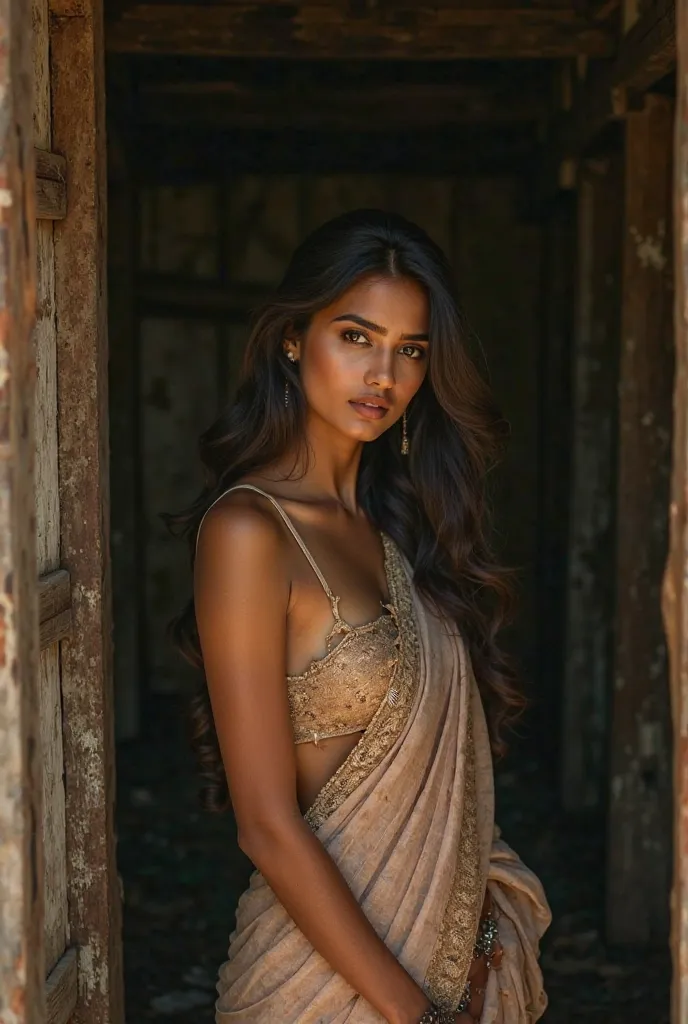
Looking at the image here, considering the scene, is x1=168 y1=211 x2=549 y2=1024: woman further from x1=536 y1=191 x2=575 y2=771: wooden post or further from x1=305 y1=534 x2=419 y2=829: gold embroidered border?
x1=536 y1=191 x2=575 y2=771: wooden post

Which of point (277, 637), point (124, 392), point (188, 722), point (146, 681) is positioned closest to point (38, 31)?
point (277, 637)

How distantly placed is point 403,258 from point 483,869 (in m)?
1.16

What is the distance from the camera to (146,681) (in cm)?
753

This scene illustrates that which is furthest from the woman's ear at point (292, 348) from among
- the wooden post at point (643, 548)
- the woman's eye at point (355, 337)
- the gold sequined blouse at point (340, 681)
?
the wooden post at point (643, 548)

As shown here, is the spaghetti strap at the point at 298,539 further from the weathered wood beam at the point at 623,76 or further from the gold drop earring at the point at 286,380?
the weathered wood beam at the point at 623,76

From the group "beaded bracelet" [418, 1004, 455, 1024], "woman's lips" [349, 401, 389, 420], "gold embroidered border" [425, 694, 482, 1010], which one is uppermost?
"woman's lips" [349, 401, 389, 420]

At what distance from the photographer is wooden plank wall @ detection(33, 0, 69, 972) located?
7.22ft

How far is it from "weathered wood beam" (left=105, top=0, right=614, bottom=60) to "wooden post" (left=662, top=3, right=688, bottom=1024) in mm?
2969

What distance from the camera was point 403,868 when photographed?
7.77ft

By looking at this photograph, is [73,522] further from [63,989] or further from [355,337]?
[63,989]

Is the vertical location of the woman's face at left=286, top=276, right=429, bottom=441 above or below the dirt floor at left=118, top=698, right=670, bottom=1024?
above

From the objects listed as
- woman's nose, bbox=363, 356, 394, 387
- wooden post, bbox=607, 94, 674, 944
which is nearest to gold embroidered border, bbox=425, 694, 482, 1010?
woman's nose, bbox=363, 356, 394, 387

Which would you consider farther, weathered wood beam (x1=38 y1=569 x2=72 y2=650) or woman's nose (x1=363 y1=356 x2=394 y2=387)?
woman's nose (x1=363 y1=356 x2=394 y2=387)

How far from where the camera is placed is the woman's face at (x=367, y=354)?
242 centimetres
